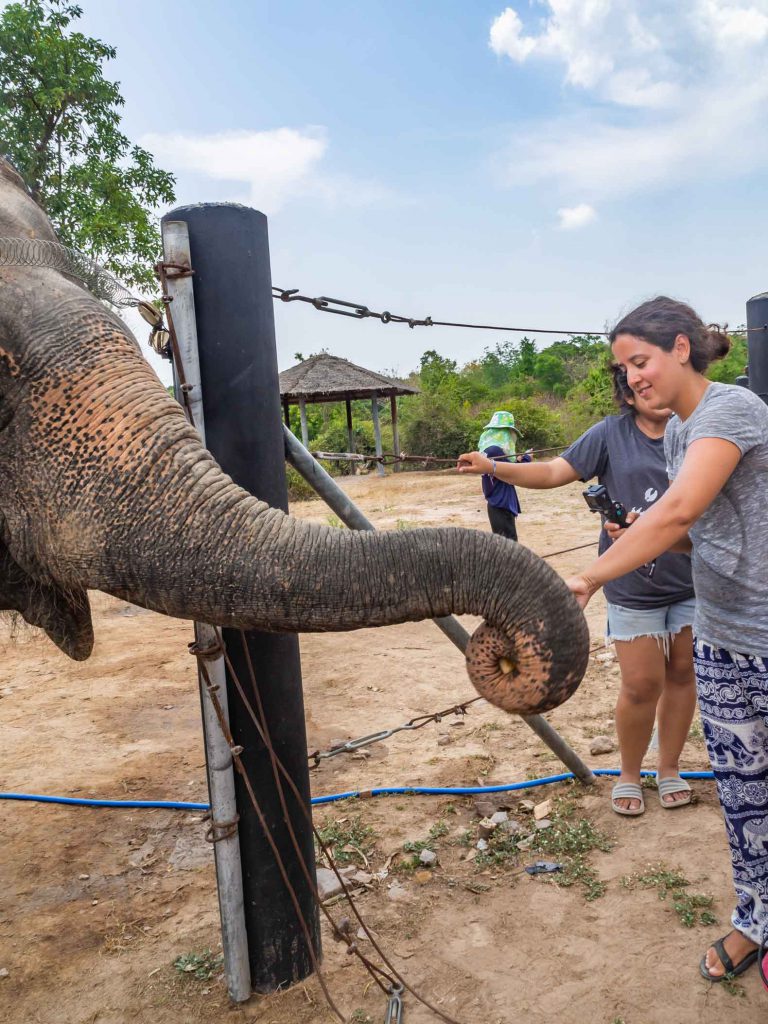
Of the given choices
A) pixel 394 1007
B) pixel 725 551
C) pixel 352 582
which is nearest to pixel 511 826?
pixel 394 1007

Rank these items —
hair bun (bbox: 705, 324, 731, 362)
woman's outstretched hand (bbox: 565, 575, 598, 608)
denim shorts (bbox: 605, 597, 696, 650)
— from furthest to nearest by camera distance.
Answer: denim shorts (bbox: 605, 597, 696, 650) → hair bun (bbox: 705, 324, 731, 362) → woman's outstretched hand (bbox: 565, 575, 598, 608)

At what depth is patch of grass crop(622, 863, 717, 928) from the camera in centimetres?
273

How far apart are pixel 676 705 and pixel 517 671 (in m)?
2.08

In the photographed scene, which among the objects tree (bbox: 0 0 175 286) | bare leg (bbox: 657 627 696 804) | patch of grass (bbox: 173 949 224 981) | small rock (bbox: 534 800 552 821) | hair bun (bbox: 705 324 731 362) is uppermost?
tree (bbox: 0 0 175 286)

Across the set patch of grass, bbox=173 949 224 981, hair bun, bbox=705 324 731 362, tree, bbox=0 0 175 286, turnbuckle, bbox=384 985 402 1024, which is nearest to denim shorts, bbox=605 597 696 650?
hair bun, bbox=705 324 731 362

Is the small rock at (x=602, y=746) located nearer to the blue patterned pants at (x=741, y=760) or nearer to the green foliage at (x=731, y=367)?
the blue patterned pants at (x=741, y=760)

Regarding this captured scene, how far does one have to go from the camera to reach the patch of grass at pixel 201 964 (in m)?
2.63

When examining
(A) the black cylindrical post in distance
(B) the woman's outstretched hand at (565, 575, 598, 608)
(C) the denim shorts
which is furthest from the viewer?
(A) the black cylindrical post in distance

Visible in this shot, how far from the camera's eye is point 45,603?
2.09m

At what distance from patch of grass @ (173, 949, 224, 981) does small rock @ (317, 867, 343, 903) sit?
0.37 m

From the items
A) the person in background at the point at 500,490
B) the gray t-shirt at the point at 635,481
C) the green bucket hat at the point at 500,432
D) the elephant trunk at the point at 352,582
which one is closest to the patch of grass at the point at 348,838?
the gray t-shirt at the point at 635,481

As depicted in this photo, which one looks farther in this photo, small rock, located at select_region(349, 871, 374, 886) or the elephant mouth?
small rock, located at select_region(349, 871, 374, 886)

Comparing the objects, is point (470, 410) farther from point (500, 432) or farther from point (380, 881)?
point (380, 881)

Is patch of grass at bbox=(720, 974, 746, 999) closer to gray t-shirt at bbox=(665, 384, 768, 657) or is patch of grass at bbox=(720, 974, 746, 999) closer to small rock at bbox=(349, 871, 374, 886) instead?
gray t-shirt at bbox=(665, 384, 768, 657)
